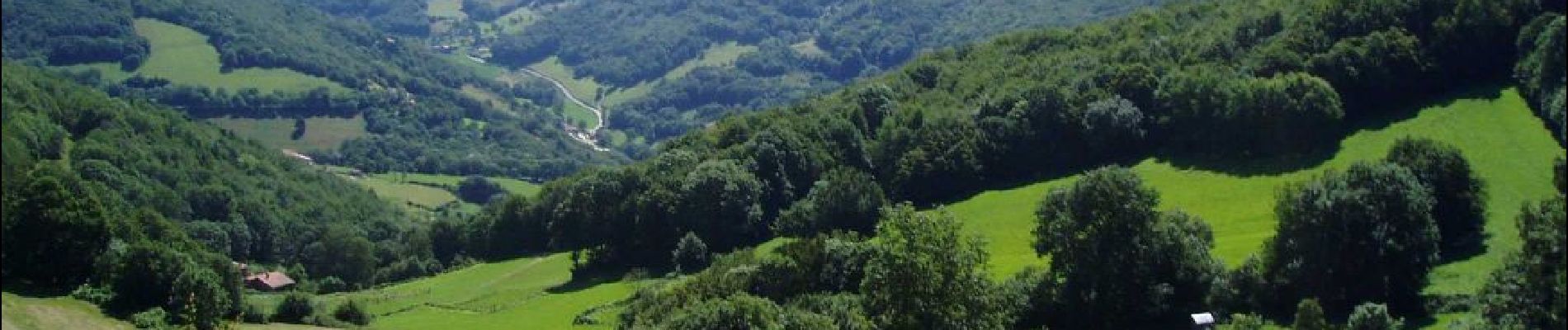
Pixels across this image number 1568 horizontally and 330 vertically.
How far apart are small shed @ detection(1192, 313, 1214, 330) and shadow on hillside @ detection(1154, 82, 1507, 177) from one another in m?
25.5

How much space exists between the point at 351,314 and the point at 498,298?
636 inches

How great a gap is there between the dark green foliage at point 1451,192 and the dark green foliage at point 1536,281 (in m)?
15.6

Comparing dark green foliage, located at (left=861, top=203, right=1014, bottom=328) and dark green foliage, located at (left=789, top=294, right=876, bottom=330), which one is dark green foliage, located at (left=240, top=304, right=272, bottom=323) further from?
dark green foliage, located at (left=861, top=203, right=1014, bottom=328)

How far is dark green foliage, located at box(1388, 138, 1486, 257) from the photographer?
6016 centimetres

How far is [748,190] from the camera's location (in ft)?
326

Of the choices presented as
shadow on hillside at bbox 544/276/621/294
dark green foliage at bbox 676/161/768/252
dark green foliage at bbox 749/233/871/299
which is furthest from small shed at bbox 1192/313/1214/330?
dark green foliage at bbox 676/161/768/252

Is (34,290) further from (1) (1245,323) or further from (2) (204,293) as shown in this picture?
(1) (1245,323)

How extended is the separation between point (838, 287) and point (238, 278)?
30.2 metres

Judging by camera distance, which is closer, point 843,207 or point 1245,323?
point 1245,323

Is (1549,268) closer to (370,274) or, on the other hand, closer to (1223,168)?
(1223,168)

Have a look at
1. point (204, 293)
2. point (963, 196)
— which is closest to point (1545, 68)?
point (963, 196)

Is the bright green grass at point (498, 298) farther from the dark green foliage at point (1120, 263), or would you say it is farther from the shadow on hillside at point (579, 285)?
the dark green foliage at point (1120, 263)

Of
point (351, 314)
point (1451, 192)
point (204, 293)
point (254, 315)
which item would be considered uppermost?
point (1451, 192)

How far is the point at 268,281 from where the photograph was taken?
110m
